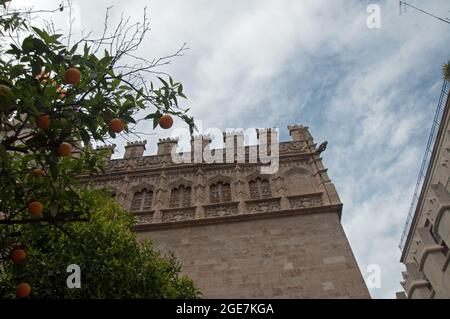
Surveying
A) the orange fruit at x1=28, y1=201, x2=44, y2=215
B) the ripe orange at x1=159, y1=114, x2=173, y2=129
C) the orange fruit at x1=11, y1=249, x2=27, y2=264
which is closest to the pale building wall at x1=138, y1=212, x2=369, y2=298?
the ripe orange at x1=159, y1=114, x2=173, y2=129

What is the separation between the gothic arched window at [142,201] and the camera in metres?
16.2

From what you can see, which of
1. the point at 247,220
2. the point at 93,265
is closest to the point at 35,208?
the point at 93,265

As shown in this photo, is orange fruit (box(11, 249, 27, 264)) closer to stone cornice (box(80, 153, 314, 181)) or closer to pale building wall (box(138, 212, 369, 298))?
pale building wall (box(138, 212, 369, 298))

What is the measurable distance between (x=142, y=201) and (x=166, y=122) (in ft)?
39.9

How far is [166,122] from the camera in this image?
4.96 m

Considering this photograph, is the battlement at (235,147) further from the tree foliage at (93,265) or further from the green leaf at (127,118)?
the green leaf at (127,118)

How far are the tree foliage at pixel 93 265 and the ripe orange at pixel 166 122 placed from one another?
5.07 feet

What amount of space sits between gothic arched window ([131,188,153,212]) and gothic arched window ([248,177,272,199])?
4374 millimetres

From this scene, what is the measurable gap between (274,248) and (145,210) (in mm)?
5532

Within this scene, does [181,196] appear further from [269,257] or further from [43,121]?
[43,121]

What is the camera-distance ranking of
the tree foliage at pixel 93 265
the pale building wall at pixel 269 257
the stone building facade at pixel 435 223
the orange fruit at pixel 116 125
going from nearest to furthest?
1. the orange fruit at pixel 116 125
2. the tree foliage at pixel 93 265
3. the pale building wall at pixel 269 257
4. the stone building facade at pixel 435 223

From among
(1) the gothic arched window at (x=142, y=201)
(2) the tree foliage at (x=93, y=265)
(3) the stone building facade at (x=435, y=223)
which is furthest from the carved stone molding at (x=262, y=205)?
(3) the stone building facade at (x=435, y=223)

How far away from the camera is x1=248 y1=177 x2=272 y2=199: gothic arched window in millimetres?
16305
